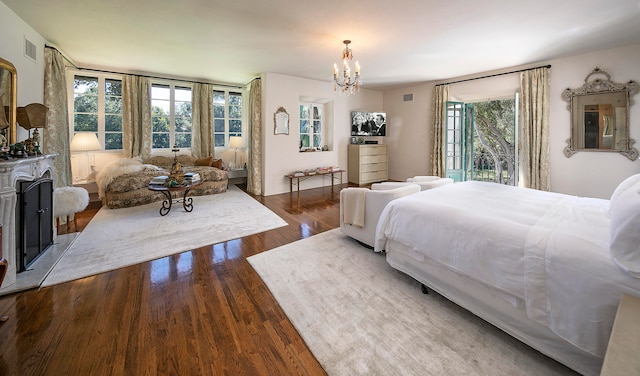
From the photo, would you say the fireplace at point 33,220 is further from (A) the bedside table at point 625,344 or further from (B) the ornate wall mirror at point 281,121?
(A) the bedside table at point 625,344

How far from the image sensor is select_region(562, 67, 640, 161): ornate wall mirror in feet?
13.3

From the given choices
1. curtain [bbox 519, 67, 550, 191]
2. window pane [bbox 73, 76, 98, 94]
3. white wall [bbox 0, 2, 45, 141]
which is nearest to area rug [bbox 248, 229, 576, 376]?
white wall [bbox 0, 2, 45, 141]

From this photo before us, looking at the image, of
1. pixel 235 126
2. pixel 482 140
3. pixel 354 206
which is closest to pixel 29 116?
pixel 354 206

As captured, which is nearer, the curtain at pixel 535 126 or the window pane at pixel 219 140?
the curtain at pixel 535 126

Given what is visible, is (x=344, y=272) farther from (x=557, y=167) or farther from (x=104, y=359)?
(x=557, y=167)

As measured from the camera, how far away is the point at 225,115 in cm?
703

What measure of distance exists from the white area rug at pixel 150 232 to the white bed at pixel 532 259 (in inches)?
89.8

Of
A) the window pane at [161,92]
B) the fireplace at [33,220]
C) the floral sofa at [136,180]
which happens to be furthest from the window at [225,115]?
the fireplace at [33,220]

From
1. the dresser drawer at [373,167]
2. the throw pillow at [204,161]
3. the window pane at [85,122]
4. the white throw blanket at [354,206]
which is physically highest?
the window pane at [85,122]

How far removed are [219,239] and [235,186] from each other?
3.85 m

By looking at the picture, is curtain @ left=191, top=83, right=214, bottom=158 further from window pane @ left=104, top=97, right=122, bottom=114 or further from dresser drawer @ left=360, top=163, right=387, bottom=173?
dresser drawer @ left=360, top=163, right=387, bottom=173

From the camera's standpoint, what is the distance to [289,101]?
6066mm

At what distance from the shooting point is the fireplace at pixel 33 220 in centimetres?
241

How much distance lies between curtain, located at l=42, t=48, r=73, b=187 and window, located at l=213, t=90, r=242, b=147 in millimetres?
2999
